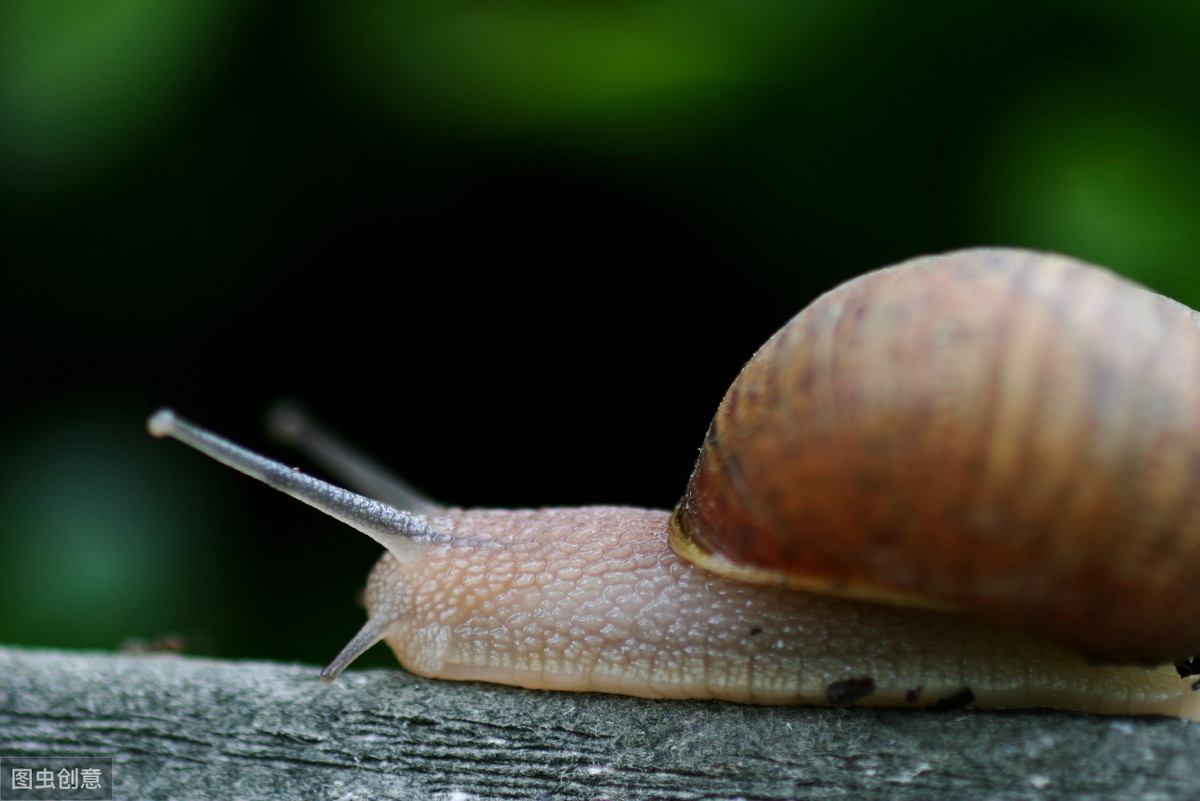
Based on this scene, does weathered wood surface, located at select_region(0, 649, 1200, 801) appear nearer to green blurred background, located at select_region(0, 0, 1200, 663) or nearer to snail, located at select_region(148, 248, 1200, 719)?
snail, located at select_region(148, 248, 1200, 719)

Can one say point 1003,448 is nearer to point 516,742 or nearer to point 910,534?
point 910,534

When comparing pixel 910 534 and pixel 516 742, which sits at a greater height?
pixel 910 534

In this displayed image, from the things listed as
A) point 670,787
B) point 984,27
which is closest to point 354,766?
point 670,787

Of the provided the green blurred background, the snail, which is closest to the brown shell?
the snail

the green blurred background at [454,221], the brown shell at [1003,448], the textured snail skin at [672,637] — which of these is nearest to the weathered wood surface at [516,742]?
the textured snail skin at [672,637]

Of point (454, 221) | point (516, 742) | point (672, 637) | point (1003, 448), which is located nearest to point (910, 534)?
point (1003, 448)

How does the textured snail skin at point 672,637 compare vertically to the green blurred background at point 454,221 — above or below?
below

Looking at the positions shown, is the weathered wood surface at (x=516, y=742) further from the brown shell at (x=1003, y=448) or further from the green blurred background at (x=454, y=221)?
the green blurred background at (x=454, y=221)
